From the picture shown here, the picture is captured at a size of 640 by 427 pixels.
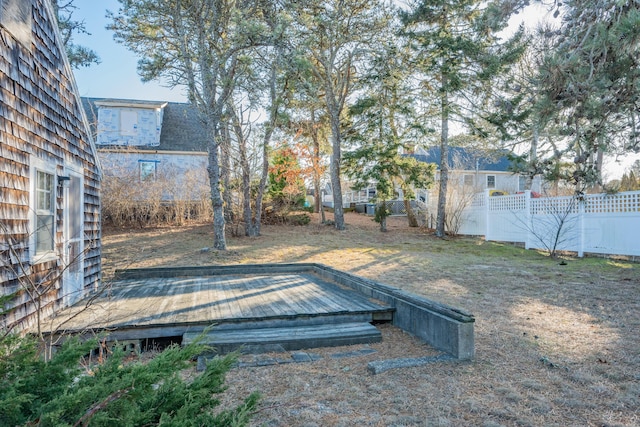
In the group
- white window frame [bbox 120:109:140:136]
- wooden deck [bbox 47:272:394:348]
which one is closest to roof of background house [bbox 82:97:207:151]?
white window frame [bbox 120:109:140:136]

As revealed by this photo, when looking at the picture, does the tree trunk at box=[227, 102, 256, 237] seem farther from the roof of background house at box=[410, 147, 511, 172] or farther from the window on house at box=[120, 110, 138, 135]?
the roof of background house at box=[410, 147, 511, 172]

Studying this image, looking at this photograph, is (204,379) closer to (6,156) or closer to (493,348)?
(493,348)

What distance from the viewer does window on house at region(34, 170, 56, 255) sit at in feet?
14.3

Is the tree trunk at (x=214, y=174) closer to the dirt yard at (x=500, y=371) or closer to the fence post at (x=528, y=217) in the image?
the dirt yard at (x=500, y=371)

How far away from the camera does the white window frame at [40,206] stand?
4.11m

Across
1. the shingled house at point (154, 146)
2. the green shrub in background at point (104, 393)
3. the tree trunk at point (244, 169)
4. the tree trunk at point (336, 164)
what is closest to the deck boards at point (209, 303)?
the green shrub in background at point (104, 393)

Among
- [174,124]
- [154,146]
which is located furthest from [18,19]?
[174,124]

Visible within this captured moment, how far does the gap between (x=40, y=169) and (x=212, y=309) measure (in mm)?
2343

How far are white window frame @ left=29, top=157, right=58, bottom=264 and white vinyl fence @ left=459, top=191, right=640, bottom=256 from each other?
10332 mm

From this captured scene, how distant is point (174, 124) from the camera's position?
64.5 feet

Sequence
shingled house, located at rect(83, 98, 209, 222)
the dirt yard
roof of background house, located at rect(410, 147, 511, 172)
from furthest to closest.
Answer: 1. roof of background house, located at rect(410, 147, 511, 172)
2. shingled house, located at rect(83, 98, 209, 222)
3. the dirt yard

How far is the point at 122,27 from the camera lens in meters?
11.9

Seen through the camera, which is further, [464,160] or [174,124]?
[464,160]

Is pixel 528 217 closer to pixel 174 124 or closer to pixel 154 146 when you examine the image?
pixel 154 146
